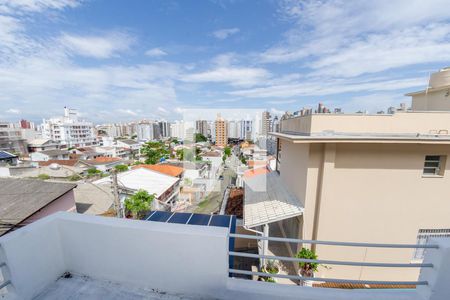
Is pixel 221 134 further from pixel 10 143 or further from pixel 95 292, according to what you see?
pixel 95 292

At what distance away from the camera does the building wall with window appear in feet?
15.2

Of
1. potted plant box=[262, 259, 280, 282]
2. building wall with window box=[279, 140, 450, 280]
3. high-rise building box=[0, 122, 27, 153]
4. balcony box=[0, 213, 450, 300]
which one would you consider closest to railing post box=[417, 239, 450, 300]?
balcony box=[0, 213, 450, 300]

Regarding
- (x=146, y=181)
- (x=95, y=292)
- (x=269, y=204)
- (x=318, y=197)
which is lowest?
(x=146, y=181)

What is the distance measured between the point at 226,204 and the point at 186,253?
9551 mm

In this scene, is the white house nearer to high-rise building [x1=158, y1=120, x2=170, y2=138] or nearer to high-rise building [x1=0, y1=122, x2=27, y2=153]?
high-rise building [x1=0, y1=122, x2=27, y2=153]

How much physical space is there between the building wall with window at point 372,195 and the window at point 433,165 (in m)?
0.04

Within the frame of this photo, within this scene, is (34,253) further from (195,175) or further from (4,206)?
(195,175)

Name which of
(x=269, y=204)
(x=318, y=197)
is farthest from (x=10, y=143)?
(x=318, y=197)

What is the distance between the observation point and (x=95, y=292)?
1.72 m

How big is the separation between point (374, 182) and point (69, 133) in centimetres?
6658

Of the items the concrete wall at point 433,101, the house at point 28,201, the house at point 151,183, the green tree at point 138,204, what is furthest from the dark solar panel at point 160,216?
the concrete wall at point 433,101

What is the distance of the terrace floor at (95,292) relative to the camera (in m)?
1.68

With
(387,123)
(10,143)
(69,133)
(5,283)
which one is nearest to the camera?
(5,283)

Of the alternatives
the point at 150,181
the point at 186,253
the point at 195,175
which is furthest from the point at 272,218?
the point at 195,175
